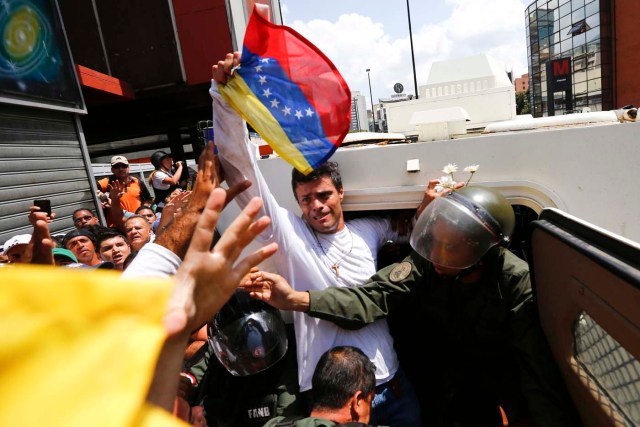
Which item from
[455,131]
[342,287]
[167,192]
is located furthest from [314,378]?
[167,192]

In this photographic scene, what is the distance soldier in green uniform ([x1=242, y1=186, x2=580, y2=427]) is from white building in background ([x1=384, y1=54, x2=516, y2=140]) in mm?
1218

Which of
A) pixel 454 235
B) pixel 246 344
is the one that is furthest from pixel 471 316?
pixel 246 344

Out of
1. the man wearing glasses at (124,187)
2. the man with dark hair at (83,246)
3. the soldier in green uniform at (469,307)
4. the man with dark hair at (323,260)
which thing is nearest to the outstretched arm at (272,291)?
the soldier in green uniform at (469,307)

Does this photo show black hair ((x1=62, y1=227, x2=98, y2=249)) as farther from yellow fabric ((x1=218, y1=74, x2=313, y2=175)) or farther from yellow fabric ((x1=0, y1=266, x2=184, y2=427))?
yellow fabric ((x1=0, y1=266, x2=184, y2=427))

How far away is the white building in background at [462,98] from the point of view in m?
3.98

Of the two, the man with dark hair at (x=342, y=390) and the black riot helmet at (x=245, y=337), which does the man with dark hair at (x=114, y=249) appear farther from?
the man with dark hair at (x=342, y=390)

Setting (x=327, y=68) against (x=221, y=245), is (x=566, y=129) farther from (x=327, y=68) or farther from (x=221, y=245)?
(x=221, y=245)

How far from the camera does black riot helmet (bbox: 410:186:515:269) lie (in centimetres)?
170

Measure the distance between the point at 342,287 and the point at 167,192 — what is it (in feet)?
13.5

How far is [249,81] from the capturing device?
65.1 inches

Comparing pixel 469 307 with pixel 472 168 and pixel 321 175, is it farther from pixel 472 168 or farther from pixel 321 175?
pixel 321 175

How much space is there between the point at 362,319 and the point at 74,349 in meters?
1.58

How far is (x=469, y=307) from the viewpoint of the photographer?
191 centimetres

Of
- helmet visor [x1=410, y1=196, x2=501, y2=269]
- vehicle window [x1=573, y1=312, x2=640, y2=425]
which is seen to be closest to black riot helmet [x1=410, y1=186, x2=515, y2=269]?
helmet visor [x1=410, y1=196, x2=501, y2=269]
